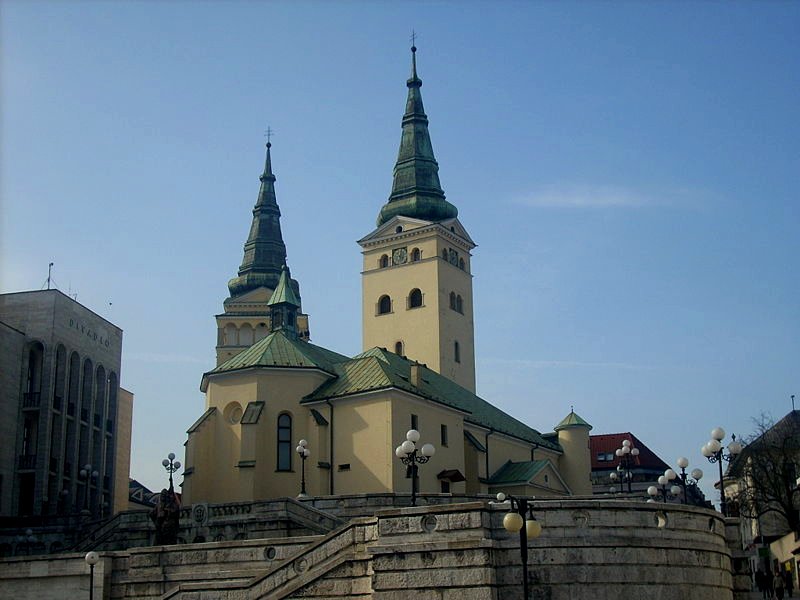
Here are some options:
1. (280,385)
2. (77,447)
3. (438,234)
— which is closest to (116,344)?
(77,447)

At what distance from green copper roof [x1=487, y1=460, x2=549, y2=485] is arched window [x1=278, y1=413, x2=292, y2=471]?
575 inches

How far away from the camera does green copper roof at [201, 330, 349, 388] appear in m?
58.0

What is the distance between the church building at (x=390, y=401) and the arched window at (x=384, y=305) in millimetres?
104

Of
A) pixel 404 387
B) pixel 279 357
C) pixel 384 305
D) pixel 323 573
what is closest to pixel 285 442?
pixel 279 357

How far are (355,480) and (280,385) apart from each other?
6.43 metres

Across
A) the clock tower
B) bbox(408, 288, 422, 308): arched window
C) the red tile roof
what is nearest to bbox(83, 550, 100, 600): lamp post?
the clock tower

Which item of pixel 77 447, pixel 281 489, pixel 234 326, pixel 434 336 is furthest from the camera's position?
pixel 234 326

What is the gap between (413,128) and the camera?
93188 mm

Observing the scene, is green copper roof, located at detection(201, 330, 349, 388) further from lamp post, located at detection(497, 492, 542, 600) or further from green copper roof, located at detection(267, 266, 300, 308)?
lamp post, located at detection(497, 492, 542, 600)

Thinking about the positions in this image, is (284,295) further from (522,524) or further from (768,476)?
(522,524)

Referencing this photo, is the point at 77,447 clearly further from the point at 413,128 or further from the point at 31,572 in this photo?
the point at 413,128

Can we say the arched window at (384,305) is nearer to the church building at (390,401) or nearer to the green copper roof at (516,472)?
the church building at (390,401)

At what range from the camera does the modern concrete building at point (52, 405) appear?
2477 inches

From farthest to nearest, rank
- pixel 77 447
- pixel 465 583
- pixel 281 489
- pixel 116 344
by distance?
pixel 116 344, pixel 77 447, pixel 281 489, pixel 465 583
